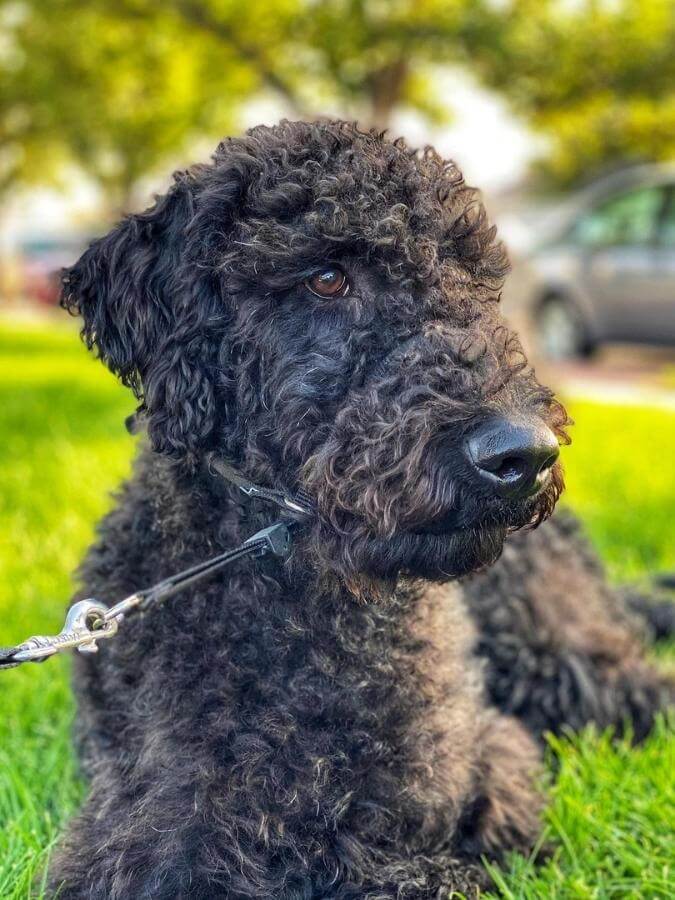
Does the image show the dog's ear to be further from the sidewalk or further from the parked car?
the parked car

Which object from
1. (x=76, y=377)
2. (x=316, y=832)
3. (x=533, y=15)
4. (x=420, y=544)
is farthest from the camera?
(x=533, y=15)

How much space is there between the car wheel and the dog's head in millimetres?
13149

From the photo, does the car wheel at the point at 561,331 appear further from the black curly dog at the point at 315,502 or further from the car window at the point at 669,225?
the black curly dog at the point at 315,502

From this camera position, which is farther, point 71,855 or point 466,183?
point 466,183

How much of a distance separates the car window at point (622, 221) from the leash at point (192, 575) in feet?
42.8

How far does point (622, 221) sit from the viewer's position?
15.1 m

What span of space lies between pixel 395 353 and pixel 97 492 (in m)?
4.31

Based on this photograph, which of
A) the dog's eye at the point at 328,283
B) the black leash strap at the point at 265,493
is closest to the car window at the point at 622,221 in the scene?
the dog's eye at the point at 328,283

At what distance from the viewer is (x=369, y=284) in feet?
8.73

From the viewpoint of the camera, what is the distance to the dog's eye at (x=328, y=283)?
265 centimetres

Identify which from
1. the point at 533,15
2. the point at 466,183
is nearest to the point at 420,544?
the point at 466,183

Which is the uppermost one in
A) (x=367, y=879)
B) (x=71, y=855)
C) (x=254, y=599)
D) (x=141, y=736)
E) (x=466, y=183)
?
(x=466, y=183)

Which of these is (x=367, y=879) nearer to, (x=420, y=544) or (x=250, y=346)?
(x=420, y=544)

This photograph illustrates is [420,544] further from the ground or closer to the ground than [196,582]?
closer to the ground
